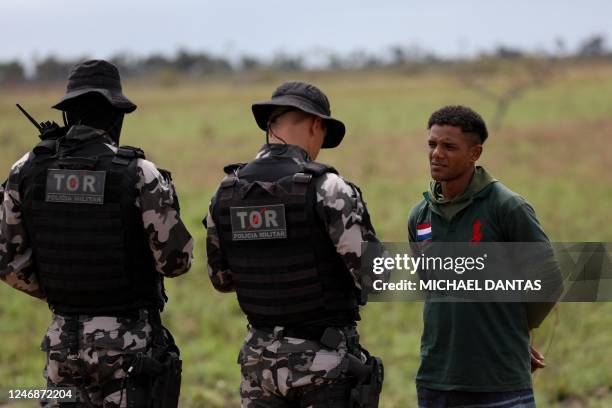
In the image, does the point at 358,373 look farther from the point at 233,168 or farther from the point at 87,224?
the point at 87,224

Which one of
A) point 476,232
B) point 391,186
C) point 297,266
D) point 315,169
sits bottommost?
point 297,266

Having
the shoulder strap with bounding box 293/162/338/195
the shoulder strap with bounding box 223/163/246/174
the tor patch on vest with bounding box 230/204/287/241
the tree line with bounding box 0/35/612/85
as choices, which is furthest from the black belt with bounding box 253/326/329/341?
the tree line with bounding box 0/35/612/85

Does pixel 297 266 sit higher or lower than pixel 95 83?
lower

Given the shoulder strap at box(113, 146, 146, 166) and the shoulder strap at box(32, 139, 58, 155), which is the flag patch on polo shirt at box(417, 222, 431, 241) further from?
the shoulder strap at box(32, 139, 58, 155)

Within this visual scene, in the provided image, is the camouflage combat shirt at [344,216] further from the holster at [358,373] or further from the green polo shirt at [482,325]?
the green polo shirt at [482,325]

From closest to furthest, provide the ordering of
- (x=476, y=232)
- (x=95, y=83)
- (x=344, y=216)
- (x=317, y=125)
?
(x=344, y=216) → (x=476, y=232) → (x=317, y=125) → (x=95, y=83)

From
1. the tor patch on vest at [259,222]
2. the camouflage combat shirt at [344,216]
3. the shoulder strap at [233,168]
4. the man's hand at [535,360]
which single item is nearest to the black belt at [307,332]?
the camouflage combat shirt at [344,216]

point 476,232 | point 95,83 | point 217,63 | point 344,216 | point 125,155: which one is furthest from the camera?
point 217,63

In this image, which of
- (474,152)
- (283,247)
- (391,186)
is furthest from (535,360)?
(391,186)

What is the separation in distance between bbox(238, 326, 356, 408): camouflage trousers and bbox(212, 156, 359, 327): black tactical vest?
84mm

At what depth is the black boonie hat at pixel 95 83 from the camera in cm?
363

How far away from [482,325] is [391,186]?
13.0 metres

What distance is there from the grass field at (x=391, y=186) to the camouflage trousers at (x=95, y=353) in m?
1.89

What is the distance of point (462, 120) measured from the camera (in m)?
3.43
